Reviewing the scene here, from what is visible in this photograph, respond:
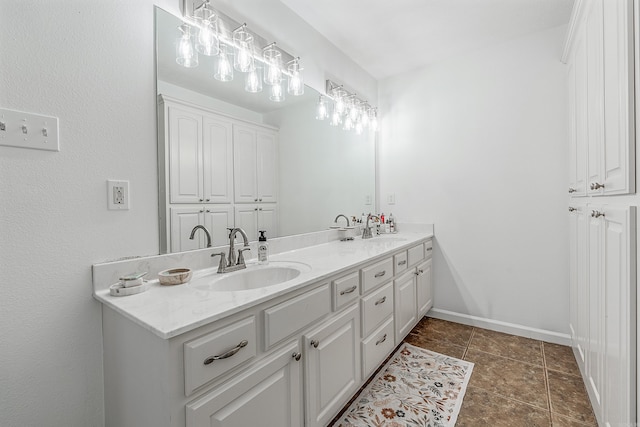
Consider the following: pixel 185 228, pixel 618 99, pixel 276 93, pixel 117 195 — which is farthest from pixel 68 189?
pixel 618 99

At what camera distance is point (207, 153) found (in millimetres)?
1414

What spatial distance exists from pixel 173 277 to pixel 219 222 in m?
0.39

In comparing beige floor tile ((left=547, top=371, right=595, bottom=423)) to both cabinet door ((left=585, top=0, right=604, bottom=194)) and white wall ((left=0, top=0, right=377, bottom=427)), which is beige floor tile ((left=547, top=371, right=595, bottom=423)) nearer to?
cabinet door ((left=585, top=0, right=604, bottom=194))

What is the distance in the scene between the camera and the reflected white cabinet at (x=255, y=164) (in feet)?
5.10

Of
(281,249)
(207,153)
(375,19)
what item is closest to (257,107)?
(207,153)

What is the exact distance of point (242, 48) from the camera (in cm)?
150

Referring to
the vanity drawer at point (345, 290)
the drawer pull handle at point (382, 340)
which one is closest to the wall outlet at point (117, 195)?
the vanity drawer at point (345, 290)

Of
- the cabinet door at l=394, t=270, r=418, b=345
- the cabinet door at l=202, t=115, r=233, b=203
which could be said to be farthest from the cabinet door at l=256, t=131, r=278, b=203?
the cabinet door at l=394, t=270, r=418, b=345

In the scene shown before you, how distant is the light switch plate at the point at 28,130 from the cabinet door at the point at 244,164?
722 mm

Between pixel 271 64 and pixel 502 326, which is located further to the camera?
pixel 502 326

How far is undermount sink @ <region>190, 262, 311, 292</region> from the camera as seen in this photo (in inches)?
49.5

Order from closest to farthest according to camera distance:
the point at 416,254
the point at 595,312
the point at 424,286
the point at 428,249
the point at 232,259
Answer: the point at 595,312
the point at 232,259
the point at 416,254
the point at 424,286
the point at 428,249

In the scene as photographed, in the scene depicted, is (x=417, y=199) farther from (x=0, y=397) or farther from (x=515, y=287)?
(x=0, y=397)

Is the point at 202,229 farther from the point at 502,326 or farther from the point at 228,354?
the point at 502,326
